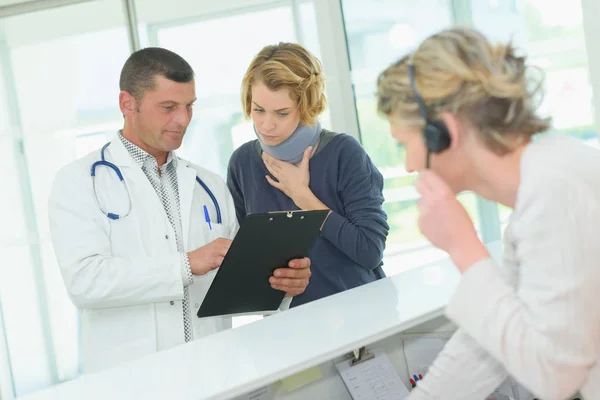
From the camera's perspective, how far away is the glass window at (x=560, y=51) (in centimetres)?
338

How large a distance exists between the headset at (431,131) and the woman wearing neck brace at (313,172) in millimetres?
1123

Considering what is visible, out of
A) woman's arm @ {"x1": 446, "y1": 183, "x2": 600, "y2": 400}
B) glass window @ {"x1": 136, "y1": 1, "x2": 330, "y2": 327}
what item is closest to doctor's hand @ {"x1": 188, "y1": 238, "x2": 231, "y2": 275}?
woman's arm @ {"x1": 446, "y1": 183, "x2": 600, "y2": 400}

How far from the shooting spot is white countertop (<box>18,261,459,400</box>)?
115 cm

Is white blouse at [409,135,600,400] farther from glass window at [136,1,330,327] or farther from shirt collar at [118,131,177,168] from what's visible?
glass window at [136,1,330,327]

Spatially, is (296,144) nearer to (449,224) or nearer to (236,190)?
(236,190)

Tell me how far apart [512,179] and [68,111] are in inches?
146

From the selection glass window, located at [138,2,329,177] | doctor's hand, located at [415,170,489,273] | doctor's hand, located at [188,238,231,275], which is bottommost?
doctor's hand, located at [188,238,231,275]

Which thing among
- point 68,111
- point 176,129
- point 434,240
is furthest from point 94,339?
point 68,111

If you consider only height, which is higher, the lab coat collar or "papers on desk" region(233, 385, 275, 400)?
the lab coat collar

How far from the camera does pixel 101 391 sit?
1191 mm

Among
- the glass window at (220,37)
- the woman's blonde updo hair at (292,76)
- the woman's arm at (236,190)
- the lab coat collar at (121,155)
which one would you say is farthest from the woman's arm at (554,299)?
the glass window at (220,37)

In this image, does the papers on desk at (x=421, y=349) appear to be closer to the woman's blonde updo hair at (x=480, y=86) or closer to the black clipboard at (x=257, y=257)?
the black clipboard at (x=257, y=257)

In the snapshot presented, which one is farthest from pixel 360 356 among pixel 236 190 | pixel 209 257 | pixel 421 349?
pixel 236 190

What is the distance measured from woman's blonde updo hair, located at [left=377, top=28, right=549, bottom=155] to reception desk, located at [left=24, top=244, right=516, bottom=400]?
51cm
